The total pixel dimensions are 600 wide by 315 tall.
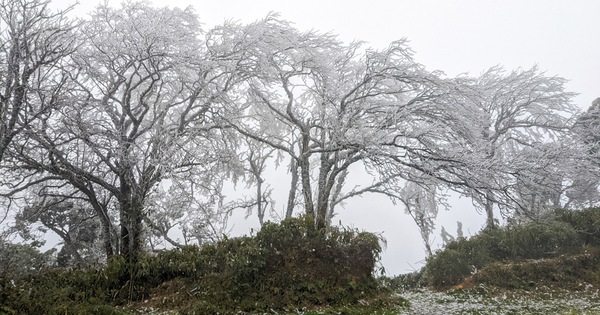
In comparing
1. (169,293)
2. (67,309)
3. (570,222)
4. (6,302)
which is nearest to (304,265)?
(169,293)

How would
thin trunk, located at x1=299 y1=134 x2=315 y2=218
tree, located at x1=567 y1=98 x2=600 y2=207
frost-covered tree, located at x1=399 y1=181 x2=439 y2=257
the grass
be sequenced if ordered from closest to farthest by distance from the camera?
the grass → tree, located at x1=567 y1=98 x2=600 y2=207 → thin trunk, located at x1=299 y1=134 x2=315 y2=218 → frost-covered tree, located at x1=399 y1=181 x2=439 y2=257

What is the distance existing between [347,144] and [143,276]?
6.15 metres

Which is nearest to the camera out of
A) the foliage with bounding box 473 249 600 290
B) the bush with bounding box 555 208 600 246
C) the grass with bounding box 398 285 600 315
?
the grass with bounding box 398 285 600 315

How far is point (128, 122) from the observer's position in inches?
494

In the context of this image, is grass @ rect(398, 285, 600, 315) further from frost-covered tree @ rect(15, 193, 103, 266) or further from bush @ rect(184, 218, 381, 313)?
frost-covered tree @ rect(15, 193, 103, 266)

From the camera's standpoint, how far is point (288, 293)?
8.23m

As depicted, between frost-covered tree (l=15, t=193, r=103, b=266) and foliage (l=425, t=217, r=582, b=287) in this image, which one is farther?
frost-covered tree (l=15, t=193, r=103, b=266)

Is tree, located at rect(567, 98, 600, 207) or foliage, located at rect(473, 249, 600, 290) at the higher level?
tree, located at rect(567, 98, 600, 207)

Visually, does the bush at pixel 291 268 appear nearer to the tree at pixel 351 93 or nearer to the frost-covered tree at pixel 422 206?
the tree at pixel 351 93

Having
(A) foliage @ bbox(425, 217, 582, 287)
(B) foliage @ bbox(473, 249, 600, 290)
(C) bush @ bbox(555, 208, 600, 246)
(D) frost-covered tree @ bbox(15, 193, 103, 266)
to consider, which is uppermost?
(D) frost-covered tree @ bbox(15, 193, 103, 266)

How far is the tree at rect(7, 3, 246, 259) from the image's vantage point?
9.75m

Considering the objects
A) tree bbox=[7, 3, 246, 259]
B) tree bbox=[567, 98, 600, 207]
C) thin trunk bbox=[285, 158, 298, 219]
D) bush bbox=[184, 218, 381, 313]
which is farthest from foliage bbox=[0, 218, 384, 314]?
tree bbox=[567, 98, 600, 207]

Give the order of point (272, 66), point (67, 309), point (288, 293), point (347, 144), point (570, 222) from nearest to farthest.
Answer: point (67, 309) < point (288, 293) < point (347, 144) < point (272, 66) < point (570, 222)

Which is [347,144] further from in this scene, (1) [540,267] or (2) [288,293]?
(1) [540,267]
